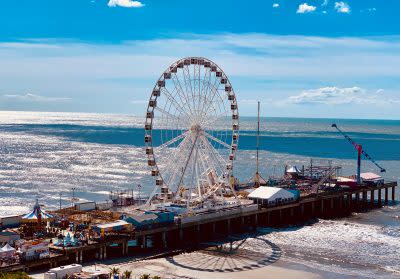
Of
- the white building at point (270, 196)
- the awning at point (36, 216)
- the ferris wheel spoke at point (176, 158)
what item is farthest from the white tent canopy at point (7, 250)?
the white building at point (270, 196)

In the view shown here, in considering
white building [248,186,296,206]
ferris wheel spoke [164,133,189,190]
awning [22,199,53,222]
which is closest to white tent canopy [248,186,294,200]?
white building [248,186,296,206]

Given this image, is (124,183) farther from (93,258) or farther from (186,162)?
(93,258)

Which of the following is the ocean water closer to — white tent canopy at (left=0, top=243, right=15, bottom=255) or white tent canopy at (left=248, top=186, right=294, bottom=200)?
white tent canopy at (left=248, top=186, right=294, bottom=200)

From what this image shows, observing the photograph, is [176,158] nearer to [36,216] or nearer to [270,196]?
[270,196]

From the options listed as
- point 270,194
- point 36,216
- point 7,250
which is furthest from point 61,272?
point 270,194

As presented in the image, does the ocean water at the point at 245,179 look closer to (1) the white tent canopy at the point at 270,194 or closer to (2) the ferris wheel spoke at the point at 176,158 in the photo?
(1) the white tent canopy at the point at 270,194

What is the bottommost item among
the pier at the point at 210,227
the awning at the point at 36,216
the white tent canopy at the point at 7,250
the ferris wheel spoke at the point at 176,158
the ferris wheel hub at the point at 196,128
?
the pier at the point at 210,227
